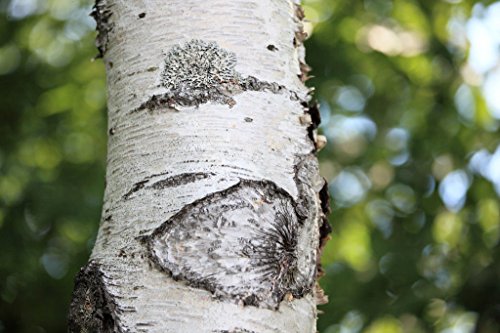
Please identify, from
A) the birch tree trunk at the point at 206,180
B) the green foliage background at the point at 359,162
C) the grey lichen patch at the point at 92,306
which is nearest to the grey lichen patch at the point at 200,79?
the birch tree trunk at the point at 206,180

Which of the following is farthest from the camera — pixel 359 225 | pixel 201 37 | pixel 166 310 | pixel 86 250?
pixel 359 225

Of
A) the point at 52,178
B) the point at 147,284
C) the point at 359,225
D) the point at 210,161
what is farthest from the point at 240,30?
the point at 359,225

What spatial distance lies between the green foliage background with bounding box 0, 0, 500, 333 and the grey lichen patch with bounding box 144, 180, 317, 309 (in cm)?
136

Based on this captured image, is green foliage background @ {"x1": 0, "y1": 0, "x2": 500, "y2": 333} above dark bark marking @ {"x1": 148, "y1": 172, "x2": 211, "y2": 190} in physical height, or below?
above

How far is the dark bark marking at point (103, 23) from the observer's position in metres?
0.75

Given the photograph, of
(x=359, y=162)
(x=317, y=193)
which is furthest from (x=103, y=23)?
(x=359, y=162)

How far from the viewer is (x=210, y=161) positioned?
2.03 ft

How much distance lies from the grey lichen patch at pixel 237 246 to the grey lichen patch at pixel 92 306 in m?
0.05

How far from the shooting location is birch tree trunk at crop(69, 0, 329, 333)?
586 mm

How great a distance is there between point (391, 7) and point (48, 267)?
1277mm

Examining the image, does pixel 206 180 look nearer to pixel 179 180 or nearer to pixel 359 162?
pixel 179 180

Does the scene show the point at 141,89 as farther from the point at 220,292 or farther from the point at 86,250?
the point at 86,250

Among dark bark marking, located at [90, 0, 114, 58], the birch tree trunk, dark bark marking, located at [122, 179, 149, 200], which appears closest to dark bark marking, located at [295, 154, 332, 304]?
the birch tree trunk

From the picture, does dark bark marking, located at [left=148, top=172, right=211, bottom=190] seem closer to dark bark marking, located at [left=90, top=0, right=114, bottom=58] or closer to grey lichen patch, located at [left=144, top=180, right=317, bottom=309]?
grey lichen patch, located at [left=144, top=180, right=317, bottom=309]
